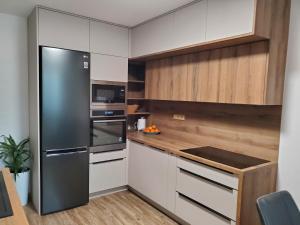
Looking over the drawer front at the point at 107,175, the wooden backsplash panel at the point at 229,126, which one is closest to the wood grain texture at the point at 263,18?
the wooden backsplash panel at the point at 229,126

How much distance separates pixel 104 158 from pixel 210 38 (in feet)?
6.77

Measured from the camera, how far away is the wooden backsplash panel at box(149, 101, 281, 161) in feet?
7.25

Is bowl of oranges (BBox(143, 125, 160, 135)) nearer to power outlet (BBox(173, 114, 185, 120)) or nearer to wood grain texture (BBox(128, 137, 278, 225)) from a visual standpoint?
power outlet (BBox(173, 114, 185, 120))

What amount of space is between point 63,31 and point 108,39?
0.61 meters

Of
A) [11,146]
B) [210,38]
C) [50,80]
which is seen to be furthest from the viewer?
[11,146]

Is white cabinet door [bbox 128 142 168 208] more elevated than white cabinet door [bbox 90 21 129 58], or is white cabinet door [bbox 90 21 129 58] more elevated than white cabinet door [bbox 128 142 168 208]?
white cabinet door [bbox 90 21 129 58]

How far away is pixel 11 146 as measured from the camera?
281cm

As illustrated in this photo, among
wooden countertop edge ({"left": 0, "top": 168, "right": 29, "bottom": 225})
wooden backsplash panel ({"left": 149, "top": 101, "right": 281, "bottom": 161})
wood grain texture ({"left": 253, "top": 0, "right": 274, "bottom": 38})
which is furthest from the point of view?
wooden backsplash panel ({"left": 149, "top": 101, "right": 281, "bottom": 161})

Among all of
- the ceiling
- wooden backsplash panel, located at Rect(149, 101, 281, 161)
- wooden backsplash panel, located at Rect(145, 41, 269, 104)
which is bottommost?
wooden backsplash panel, located at Rect(149, 101, 281, 161)

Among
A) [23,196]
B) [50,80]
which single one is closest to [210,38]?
[50,80]

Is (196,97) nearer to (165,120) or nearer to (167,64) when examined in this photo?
(167,64)

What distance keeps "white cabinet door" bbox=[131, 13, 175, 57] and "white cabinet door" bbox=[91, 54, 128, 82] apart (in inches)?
10.0

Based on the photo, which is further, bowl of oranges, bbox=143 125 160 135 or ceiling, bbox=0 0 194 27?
bowl of oranges, bbox=143 125 160 135

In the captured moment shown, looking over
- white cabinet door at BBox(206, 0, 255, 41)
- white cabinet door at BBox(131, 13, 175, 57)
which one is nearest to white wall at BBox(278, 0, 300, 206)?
white cabinet door at BBox(206, 0, 255, 41)
